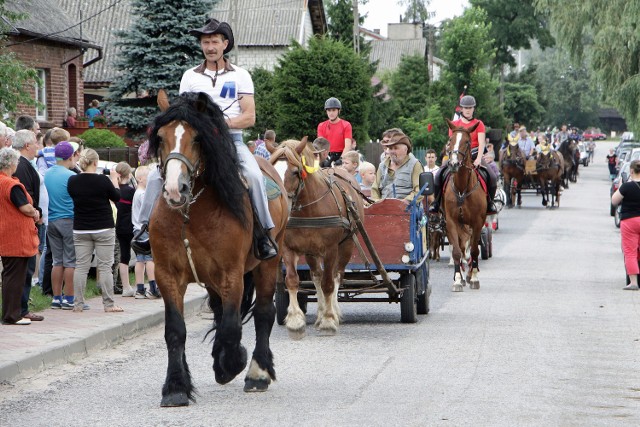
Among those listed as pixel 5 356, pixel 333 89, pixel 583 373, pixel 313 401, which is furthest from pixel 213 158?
pixel 333 89

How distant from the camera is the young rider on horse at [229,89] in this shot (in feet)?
28.4

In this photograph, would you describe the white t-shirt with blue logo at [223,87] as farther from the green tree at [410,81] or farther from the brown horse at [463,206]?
the green tree at [410,81]

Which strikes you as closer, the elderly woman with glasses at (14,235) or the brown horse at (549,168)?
the elderly woman with glasses at (14,235)

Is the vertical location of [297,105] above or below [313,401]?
above

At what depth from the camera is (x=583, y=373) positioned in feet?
30.9

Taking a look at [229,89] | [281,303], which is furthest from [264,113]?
[229,89]

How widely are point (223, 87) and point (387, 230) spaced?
14.0 ft

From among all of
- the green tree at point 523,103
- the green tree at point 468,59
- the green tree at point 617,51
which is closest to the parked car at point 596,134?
the green tree at point 523,103

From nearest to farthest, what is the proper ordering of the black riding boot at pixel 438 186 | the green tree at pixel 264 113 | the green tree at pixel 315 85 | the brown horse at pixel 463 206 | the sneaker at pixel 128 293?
1. the sneaker at pixel 128 293
2. the brown horse at pixel 463 206
3. the black riding boot at pixel 438 186
4. the green tree at pixel 315 85
5. the green tree at pixel 264 113

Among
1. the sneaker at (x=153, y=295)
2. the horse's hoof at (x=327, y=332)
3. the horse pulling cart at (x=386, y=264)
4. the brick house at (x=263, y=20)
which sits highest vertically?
the brick house at (x=263, y=20)

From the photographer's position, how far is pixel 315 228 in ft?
37.9

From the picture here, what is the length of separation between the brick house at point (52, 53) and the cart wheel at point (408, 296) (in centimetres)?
2256

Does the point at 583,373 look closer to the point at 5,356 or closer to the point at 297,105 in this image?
the point at 5,356

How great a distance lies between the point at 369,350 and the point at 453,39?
40.4m
